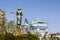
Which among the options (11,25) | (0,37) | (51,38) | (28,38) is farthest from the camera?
(11,25)

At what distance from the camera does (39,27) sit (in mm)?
122500

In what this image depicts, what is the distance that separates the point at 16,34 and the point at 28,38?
289 centimetres

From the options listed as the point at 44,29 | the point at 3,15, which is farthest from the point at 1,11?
the point at 44,29

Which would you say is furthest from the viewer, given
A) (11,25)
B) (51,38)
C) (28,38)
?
(11,25)

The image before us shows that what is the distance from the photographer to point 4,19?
317 feet

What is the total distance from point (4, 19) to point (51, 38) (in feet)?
58.1

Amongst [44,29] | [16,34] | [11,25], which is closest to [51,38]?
[11,25]

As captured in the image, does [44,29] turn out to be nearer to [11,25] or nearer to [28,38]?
[11,25]

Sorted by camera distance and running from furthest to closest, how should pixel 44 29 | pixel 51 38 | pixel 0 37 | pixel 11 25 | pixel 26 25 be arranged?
pixel 44 29, pixel 26 25, pixel 11 25, pixel 51 38, pixel 0 37

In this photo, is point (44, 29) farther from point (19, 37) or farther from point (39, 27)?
point (19, 37)

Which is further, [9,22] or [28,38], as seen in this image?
[9,22]

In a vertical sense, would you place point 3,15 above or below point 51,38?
above

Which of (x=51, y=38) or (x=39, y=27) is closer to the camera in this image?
(x=51, y=38)

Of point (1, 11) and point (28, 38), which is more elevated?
point (1, 11)
